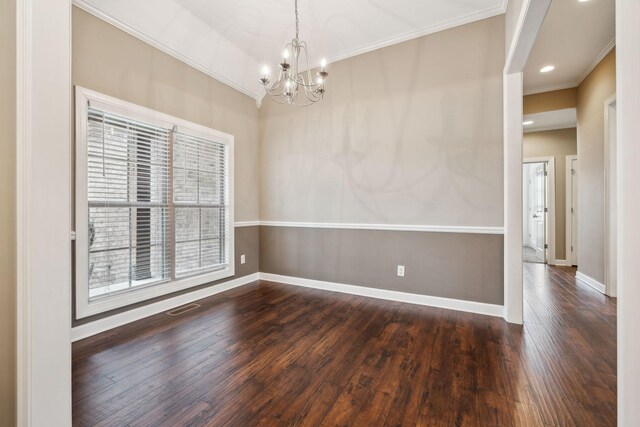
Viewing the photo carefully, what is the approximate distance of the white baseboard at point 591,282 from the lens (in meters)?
3.55

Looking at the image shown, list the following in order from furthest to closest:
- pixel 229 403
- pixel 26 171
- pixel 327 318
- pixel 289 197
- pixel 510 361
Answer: pixel 289 197
pixel 327 318
pixel 510 361
pixel 229 403
pixel 26 171

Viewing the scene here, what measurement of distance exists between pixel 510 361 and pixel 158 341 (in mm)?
2751

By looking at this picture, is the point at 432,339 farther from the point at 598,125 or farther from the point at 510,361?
the point at 598,125

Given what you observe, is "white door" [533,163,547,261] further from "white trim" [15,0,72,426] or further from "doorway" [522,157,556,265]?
"white trim" [15,0,72,426]

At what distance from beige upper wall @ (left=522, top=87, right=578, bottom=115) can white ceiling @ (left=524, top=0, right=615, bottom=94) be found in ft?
0.35

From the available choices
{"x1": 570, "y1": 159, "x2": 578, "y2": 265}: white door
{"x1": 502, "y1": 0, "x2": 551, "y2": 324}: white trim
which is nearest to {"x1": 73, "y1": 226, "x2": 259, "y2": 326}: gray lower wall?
{"x1": 502, "y1": 0, "x2": 551, "y2": 324}: white trim

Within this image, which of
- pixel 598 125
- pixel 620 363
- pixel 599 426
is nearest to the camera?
pixel 620 363

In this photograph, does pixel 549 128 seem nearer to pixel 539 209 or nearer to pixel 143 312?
pixel 539 209

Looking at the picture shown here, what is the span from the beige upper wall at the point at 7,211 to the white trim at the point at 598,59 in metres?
5.25

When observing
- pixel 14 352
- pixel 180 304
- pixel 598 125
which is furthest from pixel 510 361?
pixel 598 125

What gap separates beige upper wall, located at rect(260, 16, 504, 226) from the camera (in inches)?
113

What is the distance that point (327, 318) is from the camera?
9.14 feet

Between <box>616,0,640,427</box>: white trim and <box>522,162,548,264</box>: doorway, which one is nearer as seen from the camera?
<box>616,0,640,427</box>: white trim

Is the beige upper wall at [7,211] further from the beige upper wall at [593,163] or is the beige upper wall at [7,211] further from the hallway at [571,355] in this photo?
the beige upper wall at [593,163]
